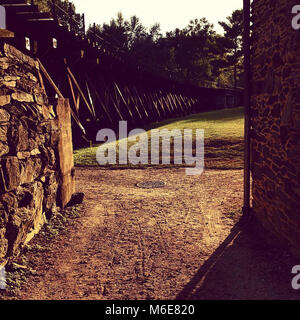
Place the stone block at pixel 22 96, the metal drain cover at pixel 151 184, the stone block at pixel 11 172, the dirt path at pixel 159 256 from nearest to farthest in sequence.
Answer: the dirt path at pixel 159 256, the stone block at pixel 11 172, the stone block at pixel 22 96, the metal drain cover at pixel 151 184

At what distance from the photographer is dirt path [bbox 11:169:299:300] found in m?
3.26

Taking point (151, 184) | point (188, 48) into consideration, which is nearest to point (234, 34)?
point (188, 48)

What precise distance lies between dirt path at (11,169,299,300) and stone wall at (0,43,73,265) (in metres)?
0.57

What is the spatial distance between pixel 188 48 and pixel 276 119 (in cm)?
6171

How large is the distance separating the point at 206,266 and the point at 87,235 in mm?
2002

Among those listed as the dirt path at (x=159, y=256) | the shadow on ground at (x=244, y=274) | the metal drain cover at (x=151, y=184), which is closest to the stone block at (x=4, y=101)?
the dirt path at (x=159, y=256)

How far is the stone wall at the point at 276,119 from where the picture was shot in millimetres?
3564

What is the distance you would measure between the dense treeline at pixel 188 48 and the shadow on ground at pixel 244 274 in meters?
47.3

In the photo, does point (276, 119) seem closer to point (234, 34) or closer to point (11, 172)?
point (11, 172)

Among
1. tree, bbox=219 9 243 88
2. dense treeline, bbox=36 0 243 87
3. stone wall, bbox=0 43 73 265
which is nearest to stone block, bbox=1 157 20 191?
stone wall, bbox=0 43 73 265

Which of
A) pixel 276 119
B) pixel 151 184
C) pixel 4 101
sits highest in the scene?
pixel 4 101

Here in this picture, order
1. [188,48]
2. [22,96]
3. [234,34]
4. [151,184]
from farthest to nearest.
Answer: [188,48], [234,34], [151,184], [22,96]

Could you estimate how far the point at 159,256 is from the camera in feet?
13.2

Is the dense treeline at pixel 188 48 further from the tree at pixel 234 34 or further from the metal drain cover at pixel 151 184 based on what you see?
the metal drain cover at pixel 151 184
